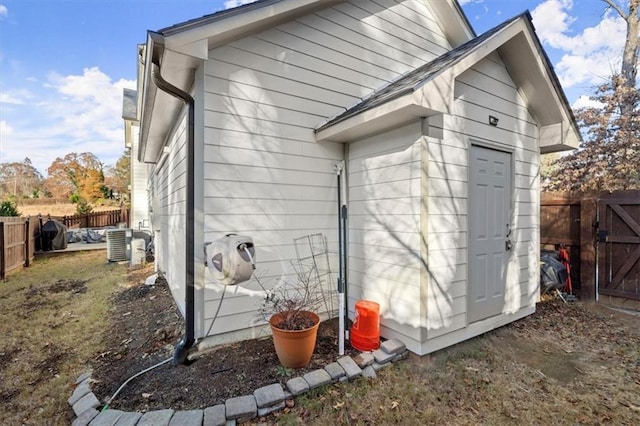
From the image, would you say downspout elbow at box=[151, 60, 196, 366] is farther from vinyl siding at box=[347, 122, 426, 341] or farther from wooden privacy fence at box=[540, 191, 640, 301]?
wooden privacy fence at box=[540, 191, 640, 301]

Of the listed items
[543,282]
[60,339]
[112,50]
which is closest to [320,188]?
[60,339]

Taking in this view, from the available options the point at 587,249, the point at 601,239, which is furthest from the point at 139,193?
the point at 601,239

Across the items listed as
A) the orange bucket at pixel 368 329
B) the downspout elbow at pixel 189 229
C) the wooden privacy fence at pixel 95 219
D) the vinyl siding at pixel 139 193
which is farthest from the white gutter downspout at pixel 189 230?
the wooden privacy fence at pixel 95 219

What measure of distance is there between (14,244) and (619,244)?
42.5 ft

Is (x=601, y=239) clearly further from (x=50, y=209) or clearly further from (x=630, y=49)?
(x=50, y=209)

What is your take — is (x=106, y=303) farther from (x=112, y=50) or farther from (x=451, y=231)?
(x=112, y=50)

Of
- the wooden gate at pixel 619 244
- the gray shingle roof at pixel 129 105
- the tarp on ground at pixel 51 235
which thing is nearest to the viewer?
the wooden gate at pixel 619 244

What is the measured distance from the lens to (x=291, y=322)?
288 centimetres

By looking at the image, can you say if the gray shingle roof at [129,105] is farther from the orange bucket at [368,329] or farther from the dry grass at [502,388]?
the dry grass at [502,388]

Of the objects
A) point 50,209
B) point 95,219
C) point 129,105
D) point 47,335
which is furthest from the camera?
point 50,209

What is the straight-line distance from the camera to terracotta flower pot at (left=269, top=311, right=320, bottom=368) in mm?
2717

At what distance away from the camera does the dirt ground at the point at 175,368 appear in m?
2.41

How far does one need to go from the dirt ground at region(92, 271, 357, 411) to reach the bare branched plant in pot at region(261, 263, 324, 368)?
140mm

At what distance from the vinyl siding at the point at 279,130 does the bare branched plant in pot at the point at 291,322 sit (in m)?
0.20
